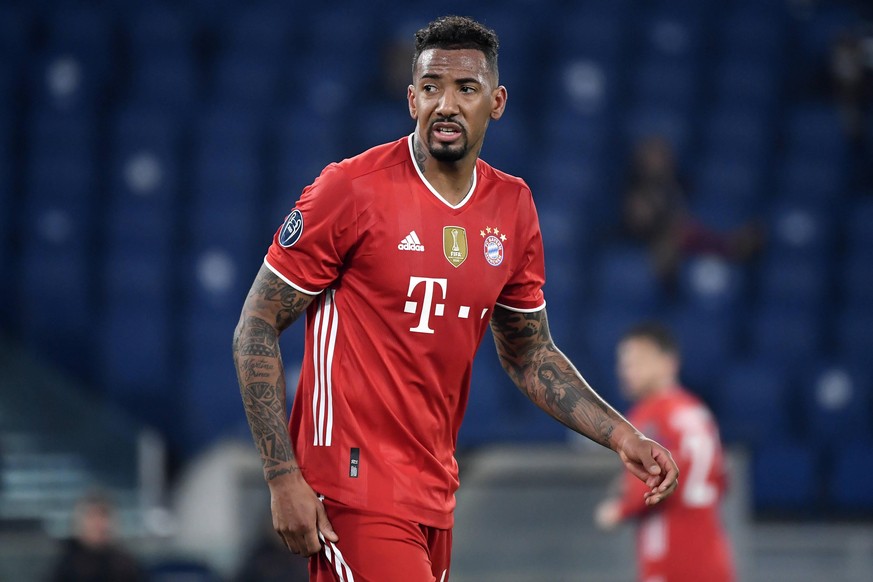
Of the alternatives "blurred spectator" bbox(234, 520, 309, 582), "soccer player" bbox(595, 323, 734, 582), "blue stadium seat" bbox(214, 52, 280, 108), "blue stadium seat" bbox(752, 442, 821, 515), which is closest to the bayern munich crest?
"soccer player" bbox(595, 323, 734, 582)

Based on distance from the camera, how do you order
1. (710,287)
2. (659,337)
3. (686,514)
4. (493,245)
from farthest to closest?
(710,287)
(659,337)
(686,514)
(493,245)

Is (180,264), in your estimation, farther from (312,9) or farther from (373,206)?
(373,206)

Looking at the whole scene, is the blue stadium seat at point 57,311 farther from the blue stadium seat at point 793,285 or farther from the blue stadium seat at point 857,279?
the blue stadium seat at point 857,279

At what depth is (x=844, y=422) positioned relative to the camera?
9.63 m

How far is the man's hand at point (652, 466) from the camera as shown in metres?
3.00

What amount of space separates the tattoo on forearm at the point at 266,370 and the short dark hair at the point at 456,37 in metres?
0.67

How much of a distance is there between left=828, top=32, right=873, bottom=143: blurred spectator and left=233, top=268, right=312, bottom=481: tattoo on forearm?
29.8ft

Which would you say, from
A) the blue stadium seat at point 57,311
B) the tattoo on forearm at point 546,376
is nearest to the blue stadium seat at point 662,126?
the blue stadium seat at point 57,311

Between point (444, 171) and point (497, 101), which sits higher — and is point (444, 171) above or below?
below

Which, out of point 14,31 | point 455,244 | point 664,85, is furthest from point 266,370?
point 664,85

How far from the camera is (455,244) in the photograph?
3.16 m

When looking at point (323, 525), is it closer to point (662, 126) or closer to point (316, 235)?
point (316, 235)

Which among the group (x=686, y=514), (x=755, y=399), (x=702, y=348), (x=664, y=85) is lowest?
(x=686, y=514)

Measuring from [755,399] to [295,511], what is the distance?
7052 millimetres
